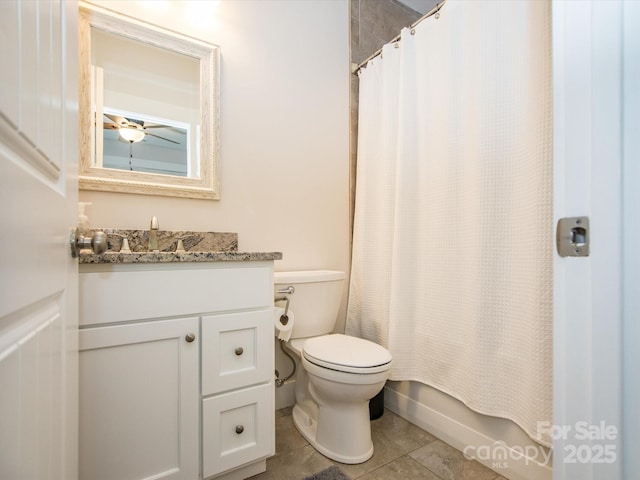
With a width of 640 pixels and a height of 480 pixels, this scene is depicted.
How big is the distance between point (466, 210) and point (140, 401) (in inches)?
52.4

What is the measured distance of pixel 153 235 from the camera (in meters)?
1.33

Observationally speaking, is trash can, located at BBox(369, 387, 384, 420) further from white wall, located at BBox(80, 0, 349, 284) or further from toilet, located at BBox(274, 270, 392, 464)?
white wall, located at BBox(80, 0, 349, 284)

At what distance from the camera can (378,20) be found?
2113mm

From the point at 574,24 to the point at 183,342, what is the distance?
3.76 ft

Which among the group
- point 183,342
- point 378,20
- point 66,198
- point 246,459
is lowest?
point 246,459

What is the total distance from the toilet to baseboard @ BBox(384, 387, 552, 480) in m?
0.34

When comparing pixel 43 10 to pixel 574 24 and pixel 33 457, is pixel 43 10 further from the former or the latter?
pixel 574 24

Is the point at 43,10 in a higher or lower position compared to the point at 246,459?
higher

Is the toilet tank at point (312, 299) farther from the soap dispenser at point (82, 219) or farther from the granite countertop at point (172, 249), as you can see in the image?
the soap dispenser at point (82, 219)

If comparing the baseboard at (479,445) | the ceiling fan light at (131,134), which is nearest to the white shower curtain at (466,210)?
the baseboard at (479,445)

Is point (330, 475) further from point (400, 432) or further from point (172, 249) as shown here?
point (172, 249)

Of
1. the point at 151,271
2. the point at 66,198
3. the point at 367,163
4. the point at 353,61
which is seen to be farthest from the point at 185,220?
the point at 353,61

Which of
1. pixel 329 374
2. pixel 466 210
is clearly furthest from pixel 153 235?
pixel 466 210

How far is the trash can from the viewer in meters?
1.61
